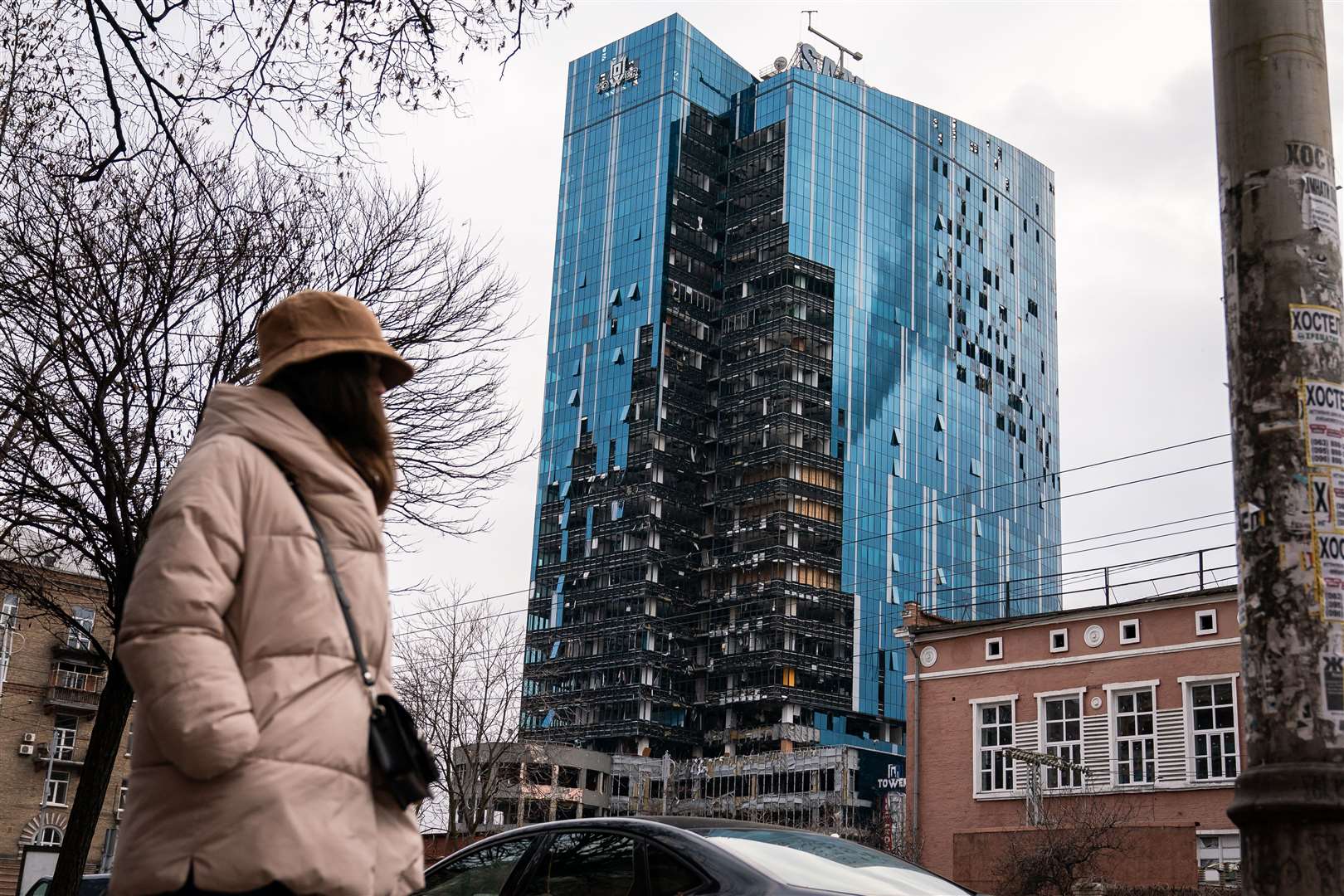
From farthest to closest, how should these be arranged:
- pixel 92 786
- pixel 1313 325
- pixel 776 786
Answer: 1. pixel 776 786
2. pixel 92 786
3. pixel 1313 325

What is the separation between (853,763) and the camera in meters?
90.8

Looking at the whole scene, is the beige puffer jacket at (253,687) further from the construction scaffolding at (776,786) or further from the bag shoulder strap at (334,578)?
the construction scaffolding at (776,786)

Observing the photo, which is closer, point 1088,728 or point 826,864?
point 826,864

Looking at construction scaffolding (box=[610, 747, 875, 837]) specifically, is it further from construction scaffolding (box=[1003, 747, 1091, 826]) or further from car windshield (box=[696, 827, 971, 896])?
car windshield (box=[696, 827, 971, 896])

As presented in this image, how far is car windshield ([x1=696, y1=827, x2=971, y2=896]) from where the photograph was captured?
555cm

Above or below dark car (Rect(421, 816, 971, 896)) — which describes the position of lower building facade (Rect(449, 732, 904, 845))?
above

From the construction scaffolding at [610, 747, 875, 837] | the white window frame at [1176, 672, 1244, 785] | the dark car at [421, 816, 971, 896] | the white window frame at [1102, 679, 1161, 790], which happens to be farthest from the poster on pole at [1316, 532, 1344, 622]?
the construction scaffolding at [610, 747, 875, 837]

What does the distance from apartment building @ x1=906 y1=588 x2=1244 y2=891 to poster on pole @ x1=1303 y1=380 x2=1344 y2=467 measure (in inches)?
1205

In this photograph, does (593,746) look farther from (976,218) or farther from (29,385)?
(29,385)

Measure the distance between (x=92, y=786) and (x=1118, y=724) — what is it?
106 feet

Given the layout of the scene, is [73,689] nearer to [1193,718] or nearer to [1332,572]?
[1193,718]

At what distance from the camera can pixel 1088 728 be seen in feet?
134

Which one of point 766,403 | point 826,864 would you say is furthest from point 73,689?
point 826,864

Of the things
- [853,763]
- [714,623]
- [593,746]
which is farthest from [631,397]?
[853,763]
